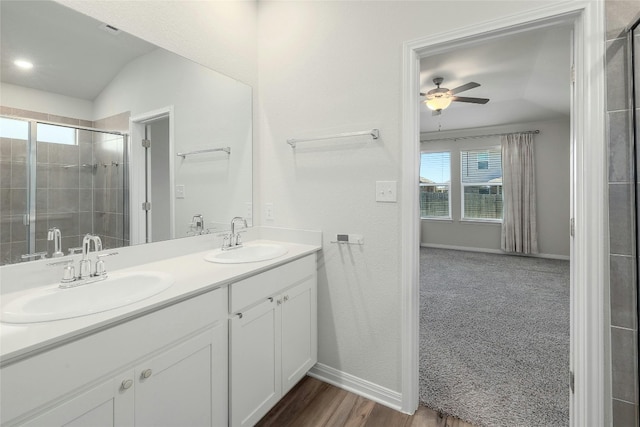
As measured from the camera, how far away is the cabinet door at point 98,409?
0.80 m

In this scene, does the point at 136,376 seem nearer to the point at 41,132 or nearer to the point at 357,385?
the point at 41,132

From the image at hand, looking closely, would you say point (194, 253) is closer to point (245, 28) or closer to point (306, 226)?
point (306, 226)

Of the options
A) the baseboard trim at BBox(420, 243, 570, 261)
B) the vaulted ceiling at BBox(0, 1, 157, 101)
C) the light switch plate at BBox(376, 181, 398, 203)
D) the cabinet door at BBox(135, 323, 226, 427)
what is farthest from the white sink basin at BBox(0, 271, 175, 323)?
the baseboard trim at BBox(420, 243, 570, 261)

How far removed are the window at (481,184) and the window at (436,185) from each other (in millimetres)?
293

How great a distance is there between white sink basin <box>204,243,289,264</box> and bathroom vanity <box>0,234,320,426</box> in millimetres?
80

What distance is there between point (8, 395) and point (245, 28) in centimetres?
224

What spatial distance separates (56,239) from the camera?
49.7 inches

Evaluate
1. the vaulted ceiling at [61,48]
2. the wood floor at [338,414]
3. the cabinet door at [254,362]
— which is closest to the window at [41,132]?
the vaulted ceiling at [61,48]

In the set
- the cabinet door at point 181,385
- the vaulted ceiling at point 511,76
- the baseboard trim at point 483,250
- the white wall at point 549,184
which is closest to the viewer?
the cabinet door at point 181,385

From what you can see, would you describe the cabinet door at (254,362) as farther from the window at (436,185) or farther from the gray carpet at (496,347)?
the window at (436,185)

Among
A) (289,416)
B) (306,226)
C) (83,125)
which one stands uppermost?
(83,125)

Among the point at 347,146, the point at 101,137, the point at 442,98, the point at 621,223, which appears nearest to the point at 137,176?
the point at 101,137

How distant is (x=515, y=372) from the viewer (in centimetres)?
202

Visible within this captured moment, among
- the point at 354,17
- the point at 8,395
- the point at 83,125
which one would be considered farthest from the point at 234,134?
the point at 8,395
